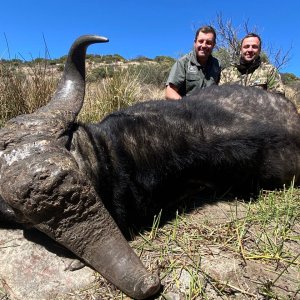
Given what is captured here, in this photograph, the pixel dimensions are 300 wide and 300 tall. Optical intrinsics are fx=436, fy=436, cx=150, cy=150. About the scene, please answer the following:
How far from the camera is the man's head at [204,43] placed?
6.39 m

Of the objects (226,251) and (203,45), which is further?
(203,45)

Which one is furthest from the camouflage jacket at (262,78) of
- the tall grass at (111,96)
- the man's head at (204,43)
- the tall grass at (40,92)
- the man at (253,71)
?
the tall grass at (40,92)

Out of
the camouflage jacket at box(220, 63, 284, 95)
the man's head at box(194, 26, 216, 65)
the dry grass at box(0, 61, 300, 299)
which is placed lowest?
the dry grass at box(0, 61, 300, 299)

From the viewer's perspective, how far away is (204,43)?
21.1 ft

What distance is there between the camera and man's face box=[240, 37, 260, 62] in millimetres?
6648

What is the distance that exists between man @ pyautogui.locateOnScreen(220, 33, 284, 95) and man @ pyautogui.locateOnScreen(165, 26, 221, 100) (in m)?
0.49

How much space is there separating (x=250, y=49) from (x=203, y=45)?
0.81 meters

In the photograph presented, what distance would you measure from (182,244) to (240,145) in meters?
1.05

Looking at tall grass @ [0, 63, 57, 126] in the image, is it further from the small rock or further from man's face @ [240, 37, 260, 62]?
the small rock

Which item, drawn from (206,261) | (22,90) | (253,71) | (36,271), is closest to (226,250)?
(206,261)

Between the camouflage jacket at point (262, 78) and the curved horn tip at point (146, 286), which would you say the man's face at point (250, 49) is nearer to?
the camouflage jacket at point (262, 78)

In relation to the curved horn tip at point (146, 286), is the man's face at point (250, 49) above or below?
above

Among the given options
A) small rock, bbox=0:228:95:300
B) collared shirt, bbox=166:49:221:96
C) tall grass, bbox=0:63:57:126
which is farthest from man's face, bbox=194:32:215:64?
small rock, bbox=0:228:95:300

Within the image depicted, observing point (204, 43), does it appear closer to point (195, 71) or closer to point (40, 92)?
point (195, 71)
